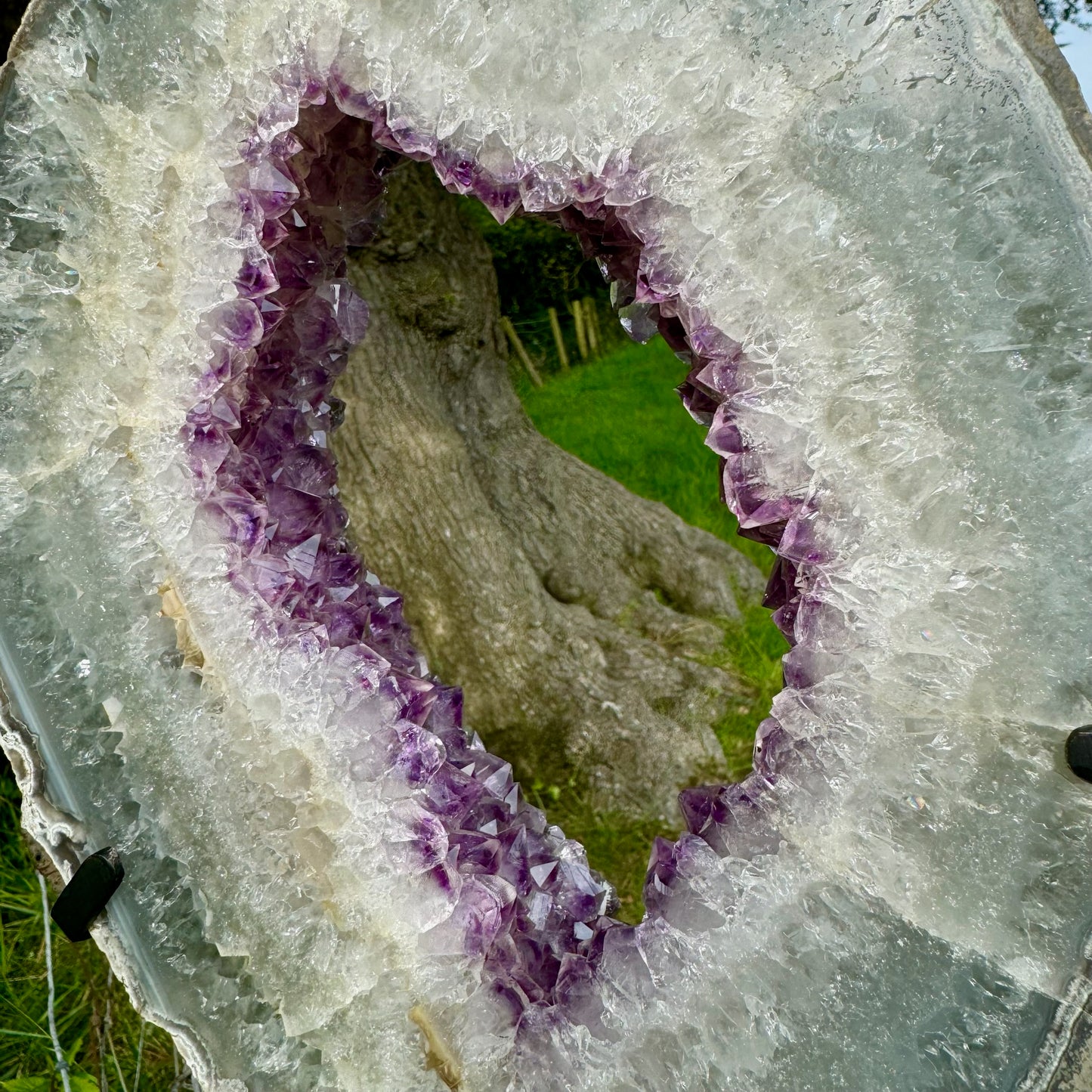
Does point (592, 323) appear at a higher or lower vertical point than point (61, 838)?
higher

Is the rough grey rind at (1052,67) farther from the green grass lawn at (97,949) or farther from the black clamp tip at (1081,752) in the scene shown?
the green grass lawn at (97,949)

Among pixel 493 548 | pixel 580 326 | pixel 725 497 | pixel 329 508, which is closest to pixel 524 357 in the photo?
pixel 580 326

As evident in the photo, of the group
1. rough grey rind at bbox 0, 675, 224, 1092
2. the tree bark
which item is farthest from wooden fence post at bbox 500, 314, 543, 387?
rough grey rind at bbox 0, 675, 224, 1092

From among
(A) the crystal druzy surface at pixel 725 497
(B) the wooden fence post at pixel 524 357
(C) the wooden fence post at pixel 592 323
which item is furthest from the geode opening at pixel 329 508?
(C) the wooden fence post at pixel 592 323

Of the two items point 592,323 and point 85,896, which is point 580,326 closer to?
point 592,323

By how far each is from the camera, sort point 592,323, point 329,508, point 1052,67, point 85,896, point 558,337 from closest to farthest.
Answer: point 1052,67, point 85,896, point 329,508, point 558,337, point 592,323

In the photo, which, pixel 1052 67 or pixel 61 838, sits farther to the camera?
pixel 61 838

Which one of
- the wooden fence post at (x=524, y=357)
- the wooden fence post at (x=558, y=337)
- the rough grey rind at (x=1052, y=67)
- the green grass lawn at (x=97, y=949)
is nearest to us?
the rough grey rind at (x=1052, y=67)
